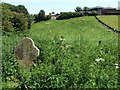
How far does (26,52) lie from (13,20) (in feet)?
125

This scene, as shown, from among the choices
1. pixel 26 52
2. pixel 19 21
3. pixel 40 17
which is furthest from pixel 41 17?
pixel 26 52

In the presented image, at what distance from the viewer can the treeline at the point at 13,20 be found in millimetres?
41459

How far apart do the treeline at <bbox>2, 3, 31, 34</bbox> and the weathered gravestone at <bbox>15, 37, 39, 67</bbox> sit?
24.9 meters

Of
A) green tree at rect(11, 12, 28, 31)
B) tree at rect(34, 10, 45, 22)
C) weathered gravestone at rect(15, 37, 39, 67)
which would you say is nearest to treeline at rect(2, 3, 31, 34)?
green tree at rect(11, 12, 28, 31)

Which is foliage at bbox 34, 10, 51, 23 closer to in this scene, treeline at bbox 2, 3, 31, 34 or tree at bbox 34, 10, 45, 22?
tree at bbox 34, 10, 45, 22

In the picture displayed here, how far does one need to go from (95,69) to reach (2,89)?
241cm

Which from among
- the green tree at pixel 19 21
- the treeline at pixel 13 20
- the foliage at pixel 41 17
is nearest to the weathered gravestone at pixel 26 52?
the treeline at pixel 13 20

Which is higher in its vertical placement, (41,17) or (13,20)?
(13,20)

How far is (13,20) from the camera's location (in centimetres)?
4900

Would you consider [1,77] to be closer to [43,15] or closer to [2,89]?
[2,89]

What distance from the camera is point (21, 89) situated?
8188 millimetres

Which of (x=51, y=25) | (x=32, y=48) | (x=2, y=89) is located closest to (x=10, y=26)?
(x=51, y=25)

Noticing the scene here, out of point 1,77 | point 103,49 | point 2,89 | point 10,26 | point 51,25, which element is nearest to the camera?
point 2,89

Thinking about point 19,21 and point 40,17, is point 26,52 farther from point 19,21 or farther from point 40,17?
point 40,17
